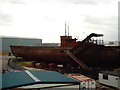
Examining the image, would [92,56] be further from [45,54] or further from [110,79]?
[45,54]

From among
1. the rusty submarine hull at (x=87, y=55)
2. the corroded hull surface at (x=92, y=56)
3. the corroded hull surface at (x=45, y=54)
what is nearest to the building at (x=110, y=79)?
the rusty submarine hull at (x=87, y=55)

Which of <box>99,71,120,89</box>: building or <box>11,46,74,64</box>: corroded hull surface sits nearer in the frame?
<box>99,71,120,89</box>: building

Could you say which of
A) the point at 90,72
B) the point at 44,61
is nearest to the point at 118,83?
the point at 90,72

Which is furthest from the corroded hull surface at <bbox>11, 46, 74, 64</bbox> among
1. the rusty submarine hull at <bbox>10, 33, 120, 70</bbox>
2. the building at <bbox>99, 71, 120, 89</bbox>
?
the building at <bbox>99, 71, 120, 89</bbox>

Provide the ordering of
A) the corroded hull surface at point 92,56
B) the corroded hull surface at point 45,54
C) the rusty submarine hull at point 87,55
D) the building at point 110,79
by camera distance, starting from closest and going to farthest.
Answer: the building at point 110,79 → the corroded hull surface at point 92,56 → the rusty submarine hull at point 87,55 → the corroded hull surface at point 45,54

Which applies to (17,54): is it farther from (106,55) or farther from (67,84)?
(67,84)

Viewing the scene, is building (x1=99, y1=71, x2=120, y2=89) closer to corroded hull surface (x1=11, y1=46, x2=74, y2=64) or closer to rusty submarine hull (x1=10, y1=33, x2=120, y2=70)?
rusty submarine hull (x1=10, y1=33, x2=120, y2=70)

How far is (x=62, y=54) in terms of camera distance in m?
27.2

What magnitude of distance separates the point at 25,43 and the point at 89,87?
83.6 metres

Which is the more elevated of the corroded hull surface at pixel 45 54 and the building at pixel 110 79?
the corroded hull surface at pixel 45 54

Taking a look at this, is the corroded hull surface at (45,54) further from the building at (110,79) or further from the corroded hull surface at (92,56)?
the building at (110,79)

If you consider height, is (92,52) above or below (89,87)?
above

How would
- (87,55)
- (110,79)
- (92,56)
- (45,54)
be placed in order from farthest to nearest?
1. (45,54)
2. (87,55)
3. (92,56)
4. (110,79)

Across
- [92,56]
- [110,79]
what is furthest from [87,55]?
[110,79]
